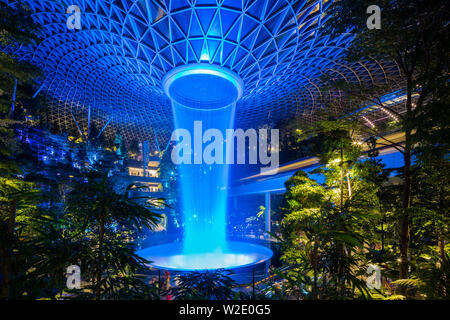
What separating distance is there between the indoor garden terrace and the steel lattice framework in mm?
177

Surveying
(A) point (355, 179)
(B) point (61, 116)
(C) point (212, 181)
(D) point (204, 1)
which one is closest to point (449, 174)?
(A) point (355, 179)

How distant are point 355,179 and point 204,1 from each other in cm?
1598

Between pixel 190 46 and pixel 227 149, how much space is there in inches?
1199

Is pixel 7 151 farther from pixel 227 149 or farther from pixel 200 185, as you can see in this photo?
pixel 227 149

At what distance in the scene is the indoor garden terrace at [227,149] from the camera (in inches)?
123

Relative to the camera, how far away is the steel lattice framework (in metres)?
15.6

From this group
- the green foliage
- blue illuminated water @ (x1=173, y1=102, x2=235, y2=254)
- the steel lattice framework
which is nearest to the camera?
the green foliage

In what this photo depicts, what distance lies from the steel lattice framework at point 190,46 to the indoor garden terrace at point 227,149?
0.18 metres

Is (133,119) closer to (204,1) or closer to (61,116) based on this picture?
(61,116)

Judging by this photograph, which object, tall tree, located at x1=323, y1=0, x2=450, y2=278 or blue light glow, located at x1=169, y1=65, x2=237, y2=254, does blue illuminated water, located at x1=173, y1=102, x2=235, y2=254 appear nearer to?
blue light glow, located at x1=169, y1=65, x2=237, y2=254

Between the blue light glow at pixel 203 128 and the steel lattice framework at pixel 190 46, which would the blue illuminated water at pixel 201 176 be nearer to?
the blue light glow at pixel 203 128

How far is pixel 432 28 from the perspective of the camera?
4.17m

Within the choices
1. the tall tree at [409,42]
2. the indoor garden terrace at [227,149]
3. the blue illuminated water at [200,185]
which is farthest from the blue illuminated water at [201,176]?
Answer: the tall tree at [409,42]

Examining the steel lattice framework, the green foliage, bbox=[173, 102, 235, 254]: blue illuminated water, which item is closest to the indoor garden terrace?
the green foliage
